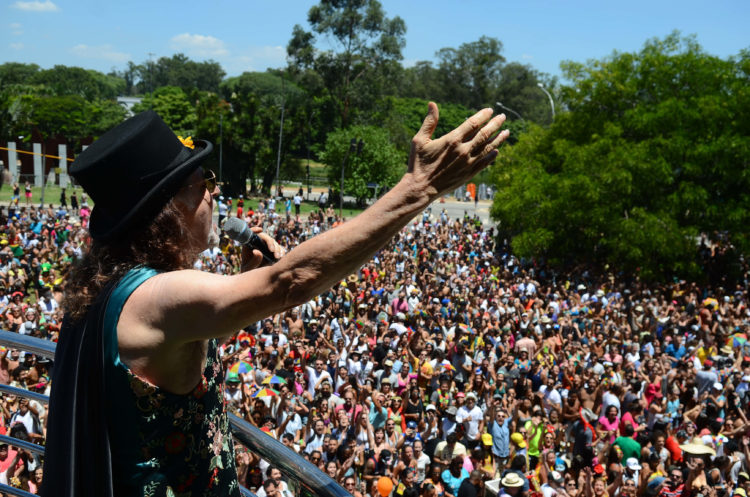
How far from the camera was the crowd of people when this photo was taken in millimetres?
6988

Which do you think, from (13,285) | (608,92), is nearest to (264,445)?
(13,285)

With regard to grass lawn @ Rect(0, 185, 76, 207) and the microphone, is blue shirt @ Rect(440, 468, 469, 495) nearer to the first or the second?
the microphone

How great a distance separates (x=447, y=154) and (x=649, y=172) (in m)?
21.6

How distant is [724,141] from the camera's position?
2031 centimetres

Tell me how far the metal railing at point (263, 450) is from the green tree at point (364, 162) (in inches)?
1705

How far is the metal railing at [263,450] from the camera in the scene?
56.2 inches

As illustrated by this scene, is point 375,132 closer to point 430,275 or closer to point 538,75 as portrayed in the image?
point 430,275

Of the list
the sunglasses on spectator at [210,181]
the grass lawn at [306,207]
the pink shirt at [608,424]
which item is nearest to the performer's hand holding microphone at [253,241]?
the sunglasses on spectator at [210,181]

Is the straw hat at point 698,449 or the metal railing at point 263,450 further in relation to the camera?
the straw hat at point 698,449

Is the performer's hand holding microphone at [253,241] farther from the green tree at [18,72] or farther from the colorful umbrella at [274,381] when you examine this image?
the green tree at [18,72]

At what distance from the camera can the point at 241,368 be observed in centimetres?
900

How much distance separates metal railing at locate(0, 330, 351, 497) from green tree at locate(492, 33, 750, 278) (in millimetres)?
20369

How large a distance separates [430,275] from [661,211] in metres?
8.37

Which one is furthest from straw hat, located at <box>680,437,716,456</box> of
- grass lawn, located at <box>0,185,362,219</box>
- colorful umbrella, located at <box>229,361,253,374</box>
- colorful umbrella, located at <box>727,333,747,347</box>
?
grass lawn, located at <box>0,185,362,219</box>
